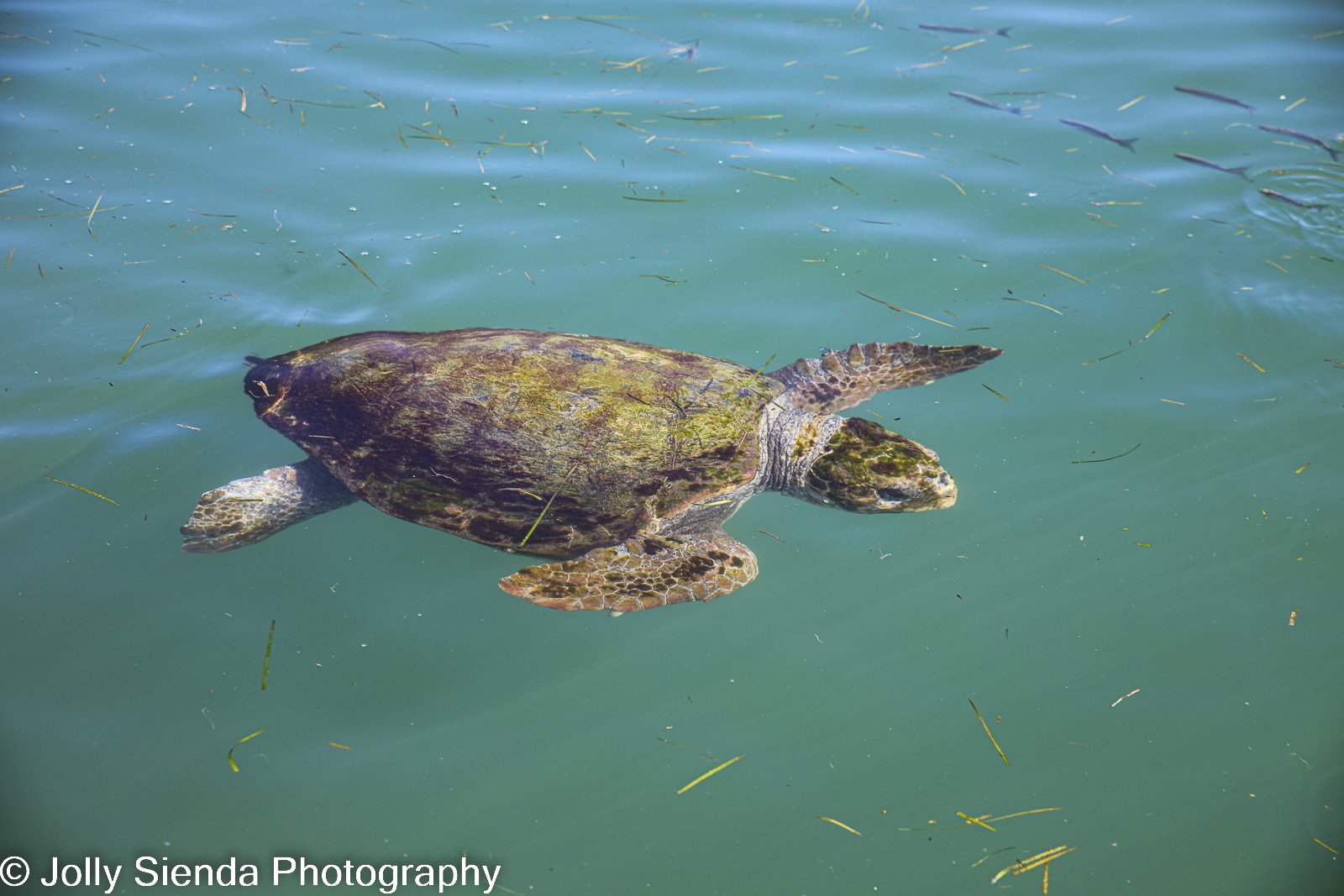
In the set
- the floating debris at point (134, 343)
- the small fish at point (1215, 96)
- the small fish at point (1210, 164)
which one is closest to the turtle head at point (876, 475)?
the floating debris at point (134, 343)

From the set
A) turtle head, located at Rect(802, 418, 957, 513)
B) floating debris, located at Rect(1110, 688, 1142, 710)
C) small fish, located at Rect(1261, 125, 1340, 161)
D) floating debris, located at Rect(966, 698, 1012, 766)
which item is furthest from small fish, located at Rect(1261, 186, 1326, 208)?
floating debris, located at Rect(966, 698, 1012, 766)

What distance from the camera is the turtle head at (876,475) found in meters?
4.74

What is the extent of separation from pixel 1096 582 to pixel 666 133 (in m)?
5.67

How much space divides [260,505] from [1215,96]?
10.1m

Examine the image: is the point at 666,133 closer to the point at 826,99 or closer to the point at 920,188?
the point at 826,99

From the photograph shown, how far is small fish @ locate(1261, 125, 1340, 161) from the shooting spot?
7469mm

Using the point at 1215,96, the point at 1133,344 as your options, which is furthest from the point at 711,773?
the point at 1215,96

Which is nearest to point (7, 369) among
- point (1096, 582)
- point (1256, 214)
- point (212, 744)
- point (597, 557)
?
point (212, 744)

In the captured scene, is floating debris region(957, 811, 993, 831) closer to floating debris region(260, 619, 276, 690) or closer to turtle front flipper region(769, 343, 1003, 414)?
turtle front flipper region(769, 343, 1003, 414)

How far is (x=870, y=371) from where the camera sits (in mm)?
5492

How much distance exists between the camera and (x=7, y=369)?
544 centimetres

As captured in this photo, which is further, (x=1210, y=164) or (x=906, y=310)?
(x=1210, y=164)

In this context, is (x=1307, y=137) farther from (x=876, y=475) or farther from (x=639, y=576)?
(x=639, y=576)

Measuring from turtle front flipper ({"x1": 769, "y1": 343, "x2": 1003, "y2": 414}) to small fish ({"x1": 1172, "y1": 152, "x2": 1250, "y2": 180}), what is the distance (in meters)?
3.91
